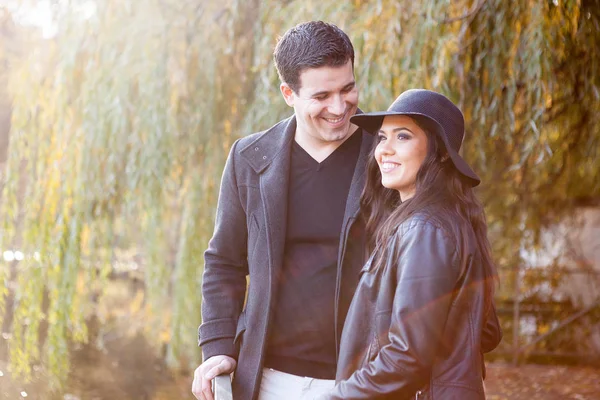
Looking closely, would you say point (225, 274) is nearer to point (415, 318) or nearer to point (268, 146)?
point (268, 146)

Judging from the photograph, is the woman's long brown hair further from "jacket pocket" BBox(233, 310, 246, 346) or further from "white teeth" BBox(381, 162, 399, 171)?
"jacket pocket" BBox(233, 310, 246, 346)

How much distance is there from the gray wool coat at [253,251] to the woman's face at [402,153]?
0.22 m

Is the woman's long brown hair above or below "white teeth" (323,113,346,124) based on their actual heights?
below

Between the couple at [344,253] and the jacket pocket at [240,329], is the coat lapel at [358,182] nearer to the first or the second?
the couple at [344,253]

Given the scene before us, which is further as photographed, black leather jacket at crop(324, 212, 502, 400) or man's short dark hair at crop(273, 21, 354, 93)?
man's short dark hair at crop(273, 21, 354, 93)

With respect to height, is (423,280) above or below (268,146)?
below

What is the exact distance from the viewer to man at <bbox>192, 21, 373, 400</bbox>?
184cm

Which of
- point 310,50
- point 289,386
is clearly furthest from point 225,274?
point 310,50

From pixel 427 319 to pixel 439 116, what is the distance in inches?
17.9

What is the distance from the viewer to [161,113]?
13.8ft

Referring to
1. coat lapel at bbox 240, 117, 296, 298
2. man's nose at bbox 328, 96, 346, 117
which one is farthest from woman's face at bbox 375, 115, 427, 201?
coat lapel at bbox 240, 117, 296, 298

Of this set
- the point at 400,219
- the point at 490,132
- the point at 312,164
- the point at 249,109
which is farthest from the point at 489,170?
the point at 400,219

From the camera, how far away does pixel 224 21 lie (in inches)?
170

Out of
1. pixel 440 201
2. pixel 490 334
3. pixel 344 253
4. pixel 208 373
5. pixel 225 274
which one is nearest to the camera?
pixel 440 201
